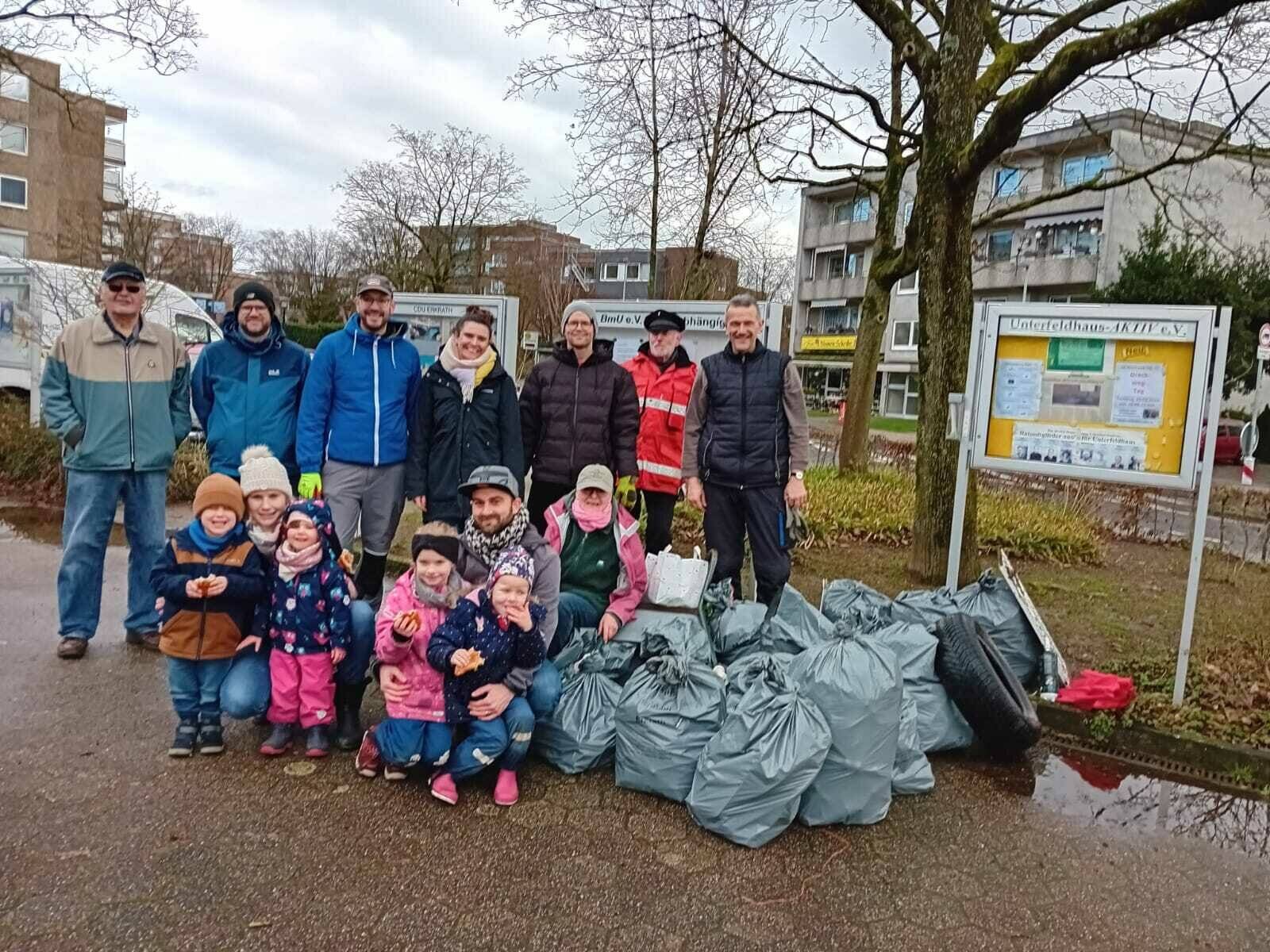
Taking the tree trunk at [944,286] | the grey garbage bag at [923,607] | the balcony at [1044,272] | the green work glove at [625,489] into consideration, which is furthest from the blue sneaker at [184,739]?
the balcony at [1044,272]

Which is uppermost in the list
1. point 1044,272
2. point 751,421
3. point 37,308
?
point 1044,272

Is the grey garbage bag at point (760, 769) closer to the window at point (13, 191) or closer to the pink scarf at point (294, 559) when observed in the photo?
the pink scarf at point (294, 559)

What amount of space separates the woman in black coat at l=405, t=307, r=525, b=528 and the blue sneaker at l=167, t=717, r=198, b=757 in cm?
148

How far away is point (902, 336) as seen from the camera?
47312 millimetres

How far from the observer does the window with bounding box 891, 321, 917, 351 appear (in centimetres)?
4650

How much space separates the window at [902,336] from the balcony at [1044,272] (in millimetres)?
A: 4700

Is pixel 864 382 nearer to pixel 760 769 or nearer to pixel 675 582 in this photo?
pixel 675 582

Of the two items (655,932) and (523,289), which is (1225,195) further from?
(655,932)

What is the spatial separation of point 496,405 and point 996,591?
107 inches

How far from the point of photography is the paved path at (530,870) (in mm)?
2594

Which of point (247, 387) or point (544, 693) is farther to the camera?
point (247, 387)

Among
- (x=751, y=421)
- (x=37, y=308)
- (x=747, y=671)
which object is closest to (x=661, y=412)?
(x=751, y=421)

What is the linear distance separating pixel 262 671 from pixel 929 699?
9.05ft

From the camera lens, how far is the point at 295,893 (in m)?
2.71
